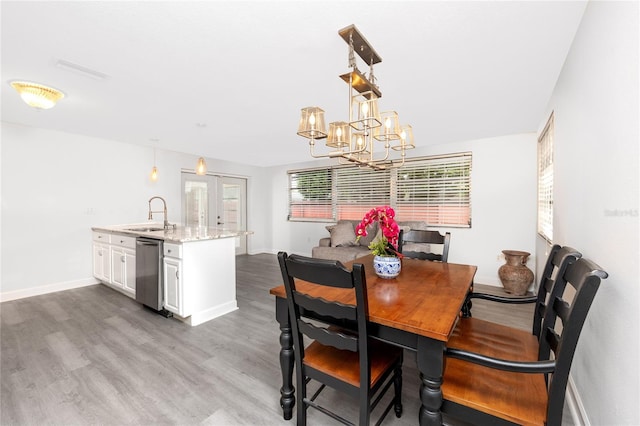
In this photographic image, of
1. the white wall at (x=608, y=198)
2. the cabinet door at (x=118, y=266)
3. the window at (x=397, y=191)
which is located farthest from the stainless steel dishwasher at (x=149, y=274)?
the window at (x=397, y=191)

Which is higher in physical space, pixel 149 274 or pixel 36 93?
pixel 36 93

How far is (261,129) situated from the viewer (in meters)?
3.77

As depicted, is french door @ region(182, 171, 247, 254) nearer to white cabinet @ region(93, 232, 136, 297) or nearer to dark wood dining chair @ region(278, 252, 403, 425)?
white cabinet @ region(93, 232, 136, 297)

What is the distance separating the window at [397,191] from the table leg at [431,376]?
3951mm

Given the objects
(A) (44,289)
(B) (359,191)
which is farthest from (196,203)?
(B) (359,191)

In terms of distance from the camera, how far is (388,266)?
1.73 metres

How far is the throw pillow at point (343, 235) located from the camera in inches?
196

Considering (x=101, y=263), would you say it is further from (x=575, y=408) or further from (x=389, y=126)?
(x=575, y=408)

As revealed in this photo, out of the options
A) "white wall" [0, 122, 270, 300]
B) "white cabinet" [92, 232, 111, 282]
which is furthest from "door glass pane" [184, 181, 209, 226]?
"white cabinet" [92, 232, 111, 282]

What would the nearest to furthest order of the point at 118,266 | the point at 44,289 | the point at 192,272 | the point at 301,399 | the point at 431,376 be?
the point at 431,376 < the point at 301,399 < the point at 192,272 < the point at 118,266 < the point at 44,289

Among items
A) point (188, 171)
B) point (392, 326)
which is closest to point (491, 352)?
point (392, 326)

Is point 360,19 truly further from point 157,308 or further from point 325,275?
point 157,308

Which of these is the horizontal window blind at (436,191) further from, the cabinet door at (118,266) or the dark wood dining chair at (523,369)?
the cabinet door at (118,266)

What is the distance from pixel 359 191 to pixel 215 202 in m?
3.34
